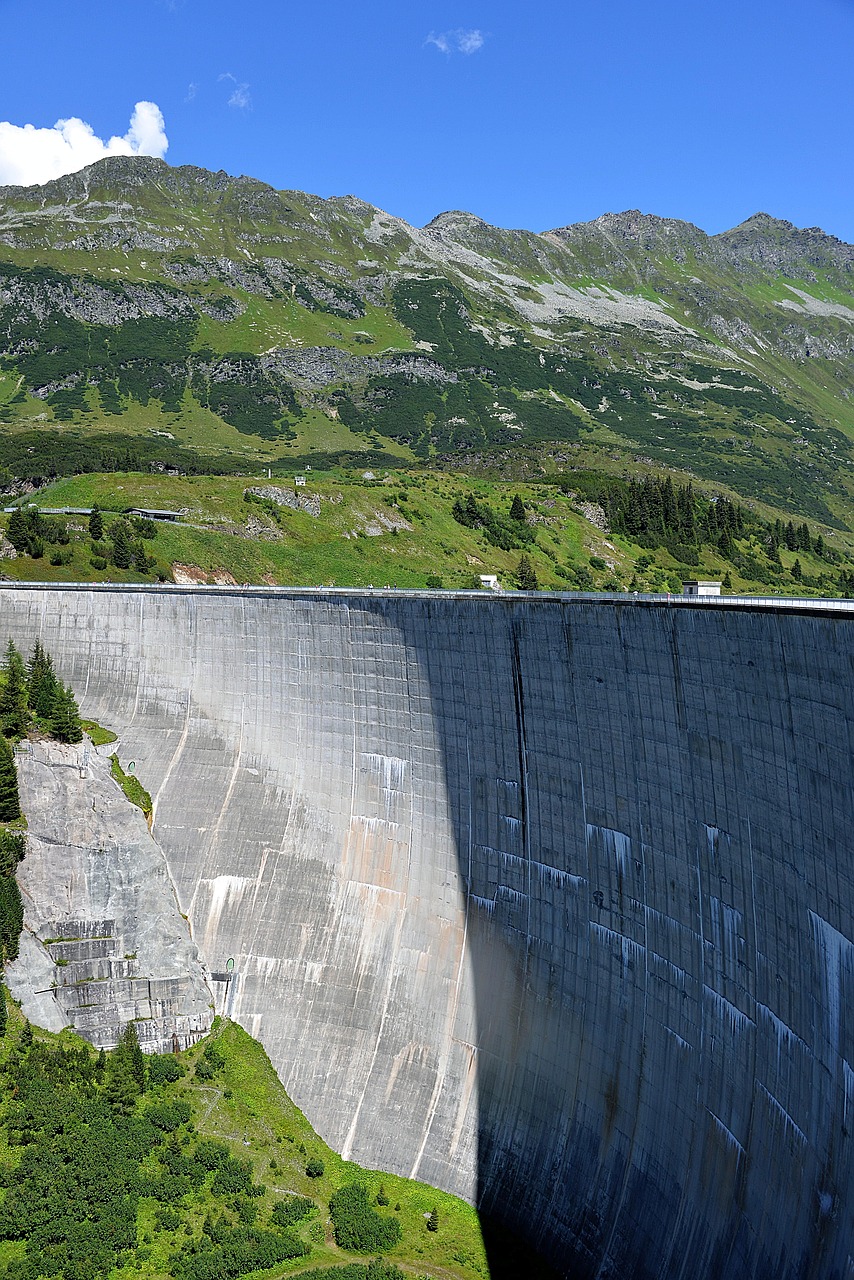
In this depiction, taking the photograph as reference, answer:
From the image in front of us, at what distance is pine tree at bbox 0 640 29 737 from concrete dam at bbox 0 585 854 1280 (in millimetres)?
4297

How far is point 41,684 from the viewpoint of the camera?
49.9 metres

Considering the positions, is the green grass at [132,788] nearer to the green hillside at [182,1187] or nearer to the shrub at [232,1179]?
the green hillside at [182,1187]

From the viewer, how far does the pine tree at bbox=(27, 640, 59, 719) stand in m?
49.0

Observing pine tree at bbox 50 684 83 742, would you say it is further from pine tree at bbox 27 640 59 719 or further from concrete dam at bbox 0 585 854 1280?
concrete dam at bbox 0 585 854 1280

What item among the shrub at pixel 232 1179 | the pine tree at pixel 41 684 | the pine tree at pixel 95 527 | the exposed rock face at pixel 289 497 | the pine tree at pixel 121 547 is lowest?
Answer: the shrub at pixel 232 1179

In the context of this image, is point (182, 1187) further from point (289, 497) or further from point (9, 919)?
point (289, 497)

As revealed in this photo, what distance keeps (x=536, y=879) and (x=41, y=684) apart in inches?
1049

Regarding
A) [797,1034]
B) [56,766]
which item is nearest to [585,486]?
[56,766]

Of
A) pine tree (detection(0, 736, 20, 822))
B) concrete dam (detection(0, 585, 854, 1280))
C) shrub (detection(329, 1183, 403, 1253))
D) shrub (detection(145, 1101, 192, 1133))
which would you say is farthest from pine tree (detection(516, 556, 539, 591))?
shrub (detection(329, 1183, 403, 1253))

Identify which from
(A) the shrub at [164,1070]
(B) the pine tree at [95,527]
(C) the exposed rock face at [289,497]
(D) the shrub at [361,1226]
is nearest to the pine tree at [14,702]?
(A) the shrub at [164,1070]

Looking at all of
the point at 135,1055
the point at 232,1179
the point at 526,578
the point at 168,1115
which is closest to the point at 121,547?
the point at 526,578

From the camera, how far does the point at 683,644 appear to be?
28.7 m

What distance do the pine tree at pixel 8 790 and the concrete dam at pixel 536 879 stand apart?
6.49 metres

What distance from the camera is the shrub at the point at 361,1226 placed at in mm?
34312
